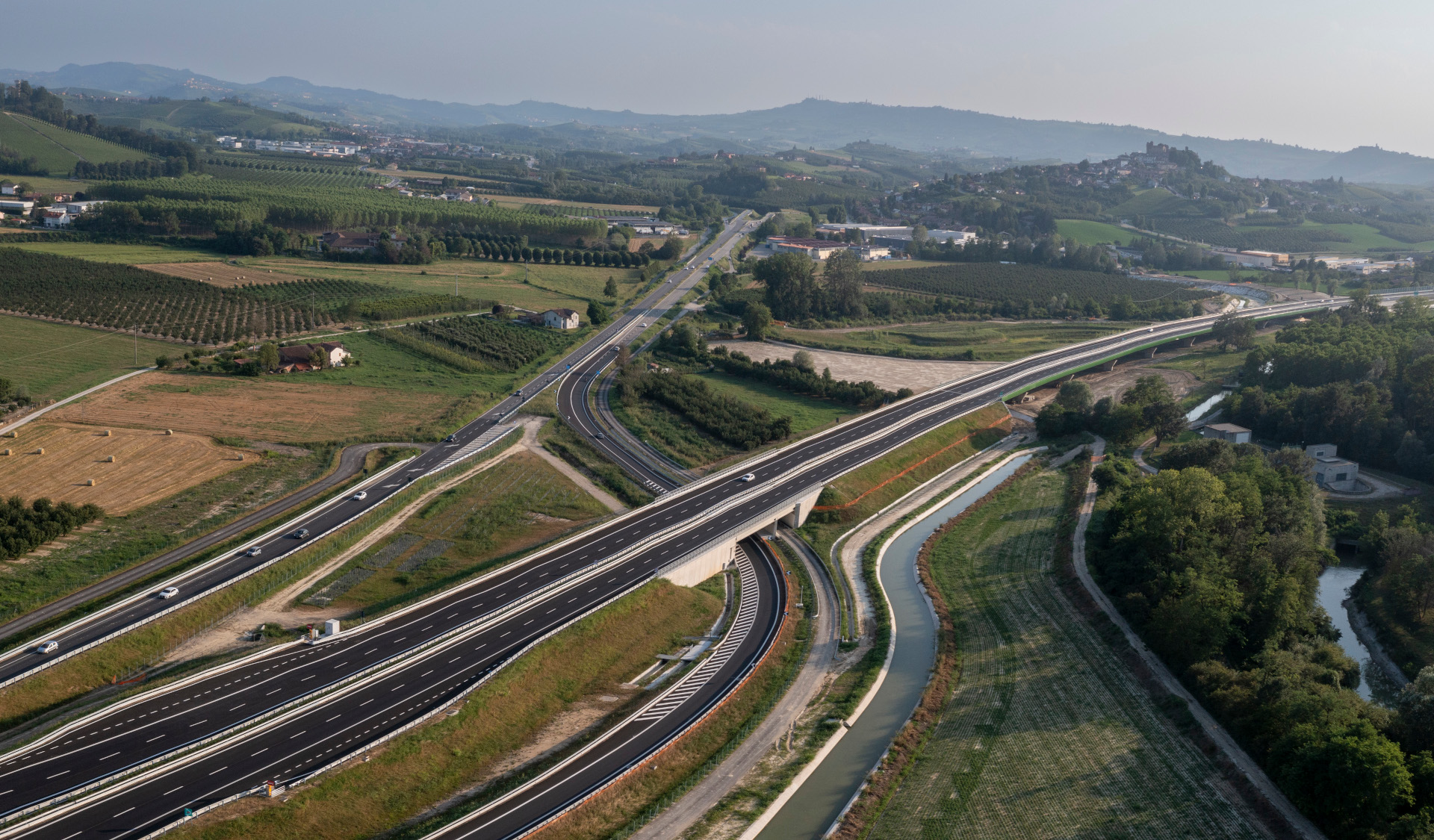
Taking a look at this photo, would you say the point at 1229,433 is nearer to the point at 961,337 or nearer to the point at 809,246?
the point at 961,337

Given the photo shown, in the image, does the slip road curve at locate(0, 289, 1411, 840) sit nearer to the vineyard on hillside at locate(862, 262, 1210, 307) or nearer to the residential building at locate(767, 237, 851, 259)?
the vineyard on hillside at locate(862, 262, 1210, 307)

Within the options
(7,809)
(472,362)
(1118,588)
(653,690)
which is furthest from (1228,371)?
(7,809)

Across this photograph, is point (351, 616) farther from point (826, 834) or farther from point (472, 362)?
point (472, 362)

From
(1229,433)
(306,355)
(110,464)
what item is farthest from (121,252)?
(1229,433)

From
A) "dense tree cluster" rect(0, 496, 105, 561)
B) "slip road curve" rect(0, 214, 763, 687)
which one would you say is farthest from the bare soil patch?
"dense tree cluster" rect(0, 496, 105, 561)

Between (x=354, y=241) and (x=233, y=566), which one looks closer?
(x=233, y=566)

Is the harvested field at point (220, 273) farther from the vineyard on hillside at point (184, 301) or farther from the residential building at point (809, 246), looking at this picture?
the residential building at point (809, 246)
